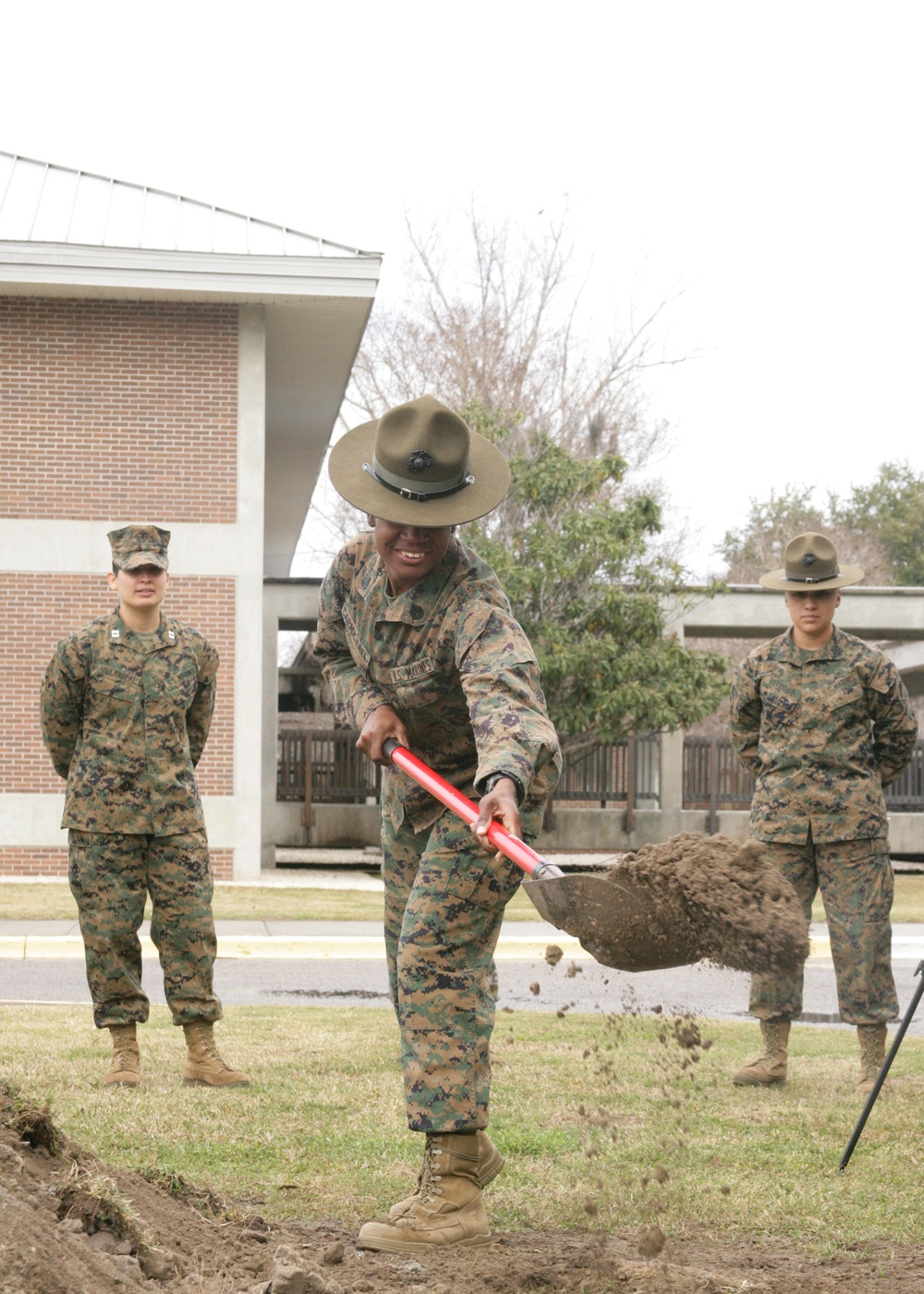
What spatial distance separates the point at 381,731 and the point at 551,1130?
1877 millimetres

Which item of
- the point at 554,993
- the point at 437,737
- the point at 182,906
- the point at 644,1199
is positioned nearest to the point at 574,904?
the point at 437,737

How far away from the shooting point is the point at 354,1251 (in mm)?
3711

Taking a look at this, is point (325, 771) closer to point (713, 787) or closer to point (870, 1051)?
point (713, 787)

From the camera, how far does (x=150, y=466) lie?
57.1ft

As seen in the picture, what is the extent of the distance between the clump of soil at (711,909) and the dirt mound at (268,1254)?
741 millimetres

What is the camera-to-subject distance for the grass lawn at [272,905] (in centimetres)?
1376

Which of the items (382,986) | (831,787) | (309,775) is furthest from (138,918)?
(309,775)

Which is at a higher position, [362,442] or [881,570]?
[881,570]

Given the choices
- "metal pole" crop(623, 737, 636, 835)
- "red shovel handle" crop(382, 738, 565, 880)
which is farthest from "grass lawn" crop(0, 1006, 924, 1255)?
"metal pole" crop(623, 737, 636, 835)

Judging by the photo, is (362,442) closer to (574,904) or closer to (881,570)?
(574,904)

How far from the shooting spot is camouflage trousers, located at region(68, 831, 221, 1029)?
5.86 meters

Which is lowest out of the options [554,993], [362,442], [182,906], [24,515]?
[554,993]

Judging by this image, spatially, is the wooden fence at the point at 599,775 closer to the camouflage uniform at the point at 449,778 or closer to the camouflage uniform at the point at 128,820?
the camouflage uniform at the point at 128,820

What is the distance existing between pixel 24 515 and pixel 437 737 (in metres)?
14.1
